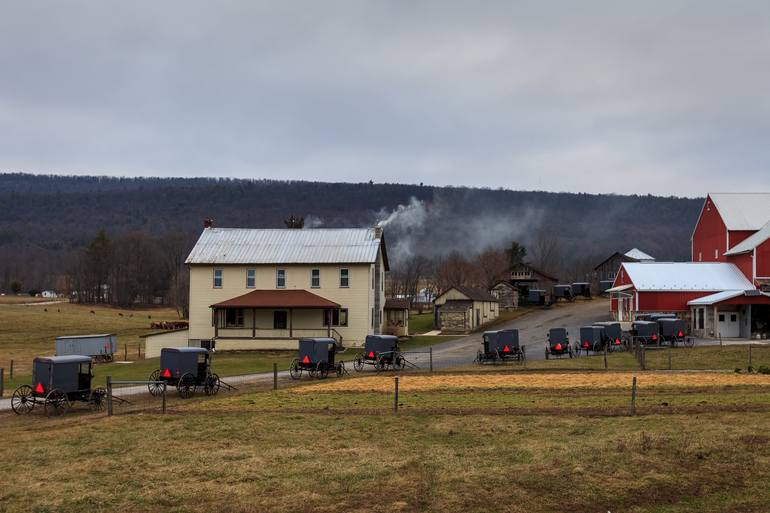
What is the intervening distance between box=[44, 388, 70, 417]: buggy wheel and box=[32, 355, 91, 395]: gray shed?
0.20m

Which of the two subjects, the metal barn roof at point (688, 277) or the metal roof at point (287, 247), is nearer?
the metal roof at point (287, 247)

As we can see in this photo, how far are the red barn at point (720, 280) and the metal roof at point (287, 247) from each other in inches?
956

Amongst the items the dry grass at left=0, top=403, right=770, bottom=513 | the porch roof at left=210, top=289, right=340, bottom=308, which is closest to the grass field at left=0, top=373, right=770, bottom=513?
the dry grass at left=0, top=403, right=770, bottom=513

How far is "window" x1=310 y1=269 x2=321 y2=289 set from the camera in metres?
61.1

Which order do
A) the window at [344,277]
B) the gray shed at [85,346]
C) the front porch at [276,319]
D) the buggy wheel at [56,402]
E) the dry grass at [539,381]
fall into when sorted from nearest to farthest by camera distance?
the buggy wheel at [56,402], the dry grass at [539,381], the gray shed at [85,346], the front porch at [276,319], the window at [344,277]

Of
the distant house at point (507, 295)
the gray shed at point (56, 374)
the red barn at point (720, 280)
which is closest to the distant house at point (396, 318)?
the red barn at point (720, 280)

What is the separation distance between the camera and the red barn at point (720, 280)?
58.6 m

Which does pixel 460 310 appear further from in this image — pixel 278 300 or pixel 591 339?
pixel 591 339

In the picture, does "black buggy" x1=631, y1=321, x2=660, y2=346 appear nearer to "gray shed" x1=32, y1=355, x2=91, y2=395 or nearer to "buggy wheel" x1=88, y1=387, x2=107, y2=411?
"buggy wheel" x1=88, y1=387, x2=107, y2=411

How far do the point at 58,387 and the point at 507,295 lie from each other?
7716 centimetres

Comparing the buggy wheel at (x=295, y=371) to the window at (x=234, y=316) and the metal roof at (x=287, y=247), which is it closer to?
the metal roof at (x=287, y=247)

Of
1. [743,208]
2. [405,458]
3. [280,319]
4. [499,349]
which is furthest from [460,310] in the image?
[405,458]

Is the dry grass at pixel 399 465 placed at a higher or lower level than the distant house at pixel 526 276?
lower

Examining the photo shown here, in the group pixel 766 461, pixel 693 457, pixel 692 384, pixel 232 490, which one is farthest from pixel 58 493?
pixel 692 384
